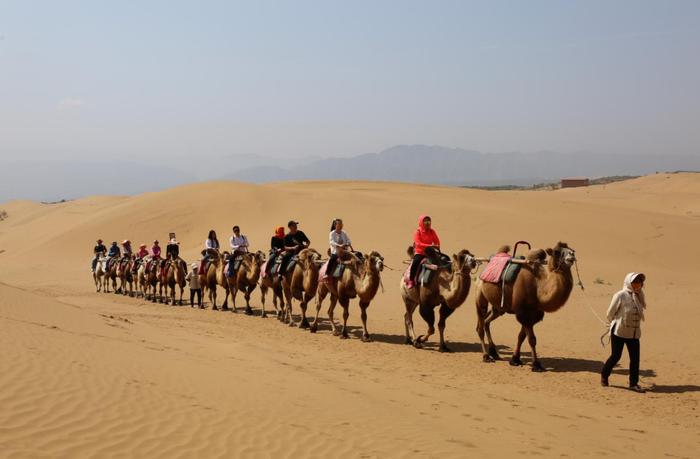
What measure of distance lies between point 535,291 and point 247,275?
10.4 meters

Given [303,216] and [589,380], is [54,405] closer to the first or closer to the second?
[589,380]

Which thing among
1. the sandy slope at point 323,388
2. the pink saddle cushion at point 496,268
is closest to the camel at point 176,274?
the sandy slope at point 323,388

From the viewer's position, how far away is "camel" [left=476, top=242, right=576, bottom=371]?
1044 centimetres

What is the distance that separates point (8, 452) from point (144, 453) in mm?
1055

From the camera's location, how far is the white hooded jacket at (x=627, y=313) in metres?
9.27

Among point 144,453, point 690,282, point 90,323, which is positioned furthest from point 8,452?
point 690,282

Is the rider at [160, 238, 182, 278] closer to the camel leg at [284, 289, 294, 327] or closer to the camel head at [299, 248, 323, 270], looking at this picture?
the camel leg at [284, 289, 294, 327]

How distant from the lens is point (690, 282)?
22859mm

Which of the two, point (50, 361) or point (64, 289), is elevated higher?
point (50, 361)

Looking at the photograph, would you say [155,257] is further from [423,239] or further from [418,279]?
[423,239]

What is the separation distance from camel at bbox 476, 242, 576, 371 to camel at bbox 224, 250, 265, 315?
8847 millimetres

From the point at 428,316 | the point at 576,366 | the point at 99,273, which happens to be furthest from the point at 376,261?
the point at 99,273

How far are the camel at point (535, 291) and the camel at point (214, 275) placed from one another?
10.8 metres

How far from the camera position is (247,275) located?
19.2 metres
